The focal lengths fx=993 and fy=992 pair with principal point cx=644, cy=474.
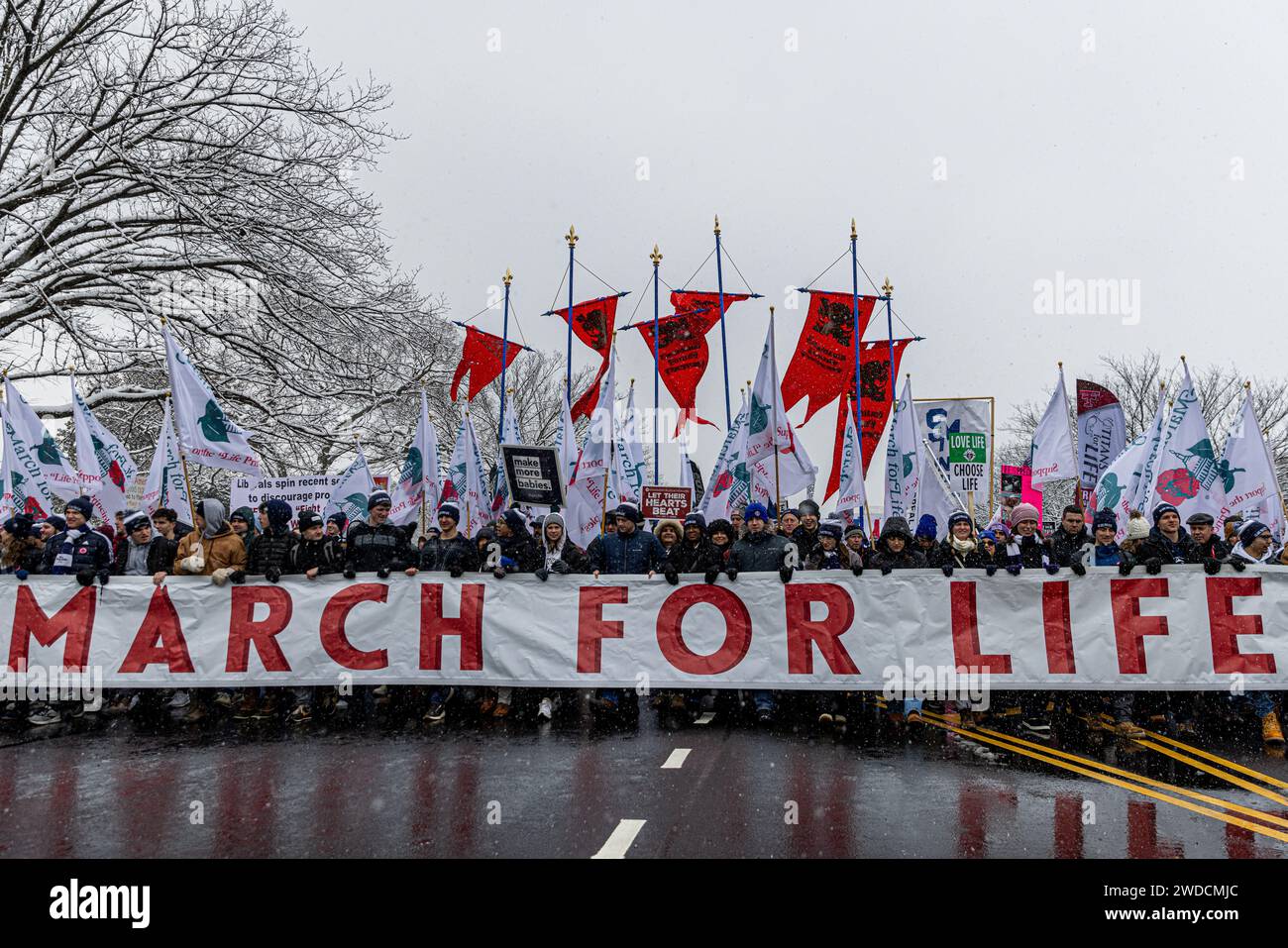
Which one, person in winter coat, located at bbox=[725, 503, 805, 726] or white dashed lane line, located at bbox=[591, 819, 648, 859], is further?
person in winter coat, located at bbox=[725, 503, 805, 726]

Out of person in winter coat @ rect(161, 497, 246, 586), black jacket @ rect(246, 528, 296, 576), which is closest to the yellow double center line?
black jacket @ rect(246, 528, 296, 576)

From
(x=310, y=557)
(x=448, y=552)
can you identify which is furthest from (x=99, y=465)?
(x=448, y=552)

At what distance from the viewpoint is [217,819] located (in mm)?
Result: 5324

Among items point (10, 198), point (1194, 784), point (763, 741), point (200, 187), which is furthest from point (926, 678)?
point (10, 198)

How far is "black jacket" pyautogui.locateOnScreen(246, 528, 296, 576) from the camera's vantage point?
9438 millimetres

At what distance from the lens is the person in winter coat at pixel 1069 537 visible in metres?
9.03

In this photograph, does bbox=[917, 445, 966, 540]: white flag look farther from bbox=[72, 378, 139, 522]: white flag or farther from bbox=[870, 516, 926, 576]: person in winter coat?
bbox=[72, 378, 139, 522]: white flag

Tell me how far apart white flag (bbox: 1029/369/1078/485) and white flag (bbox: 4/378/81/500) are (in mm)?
12516

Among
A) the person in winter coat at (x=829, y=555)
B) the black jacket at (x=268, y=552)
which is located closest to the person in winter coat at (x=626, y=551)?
the person in winter coat at (x=829, y=555)

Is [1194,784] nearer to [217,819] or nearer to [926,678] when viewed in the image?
[926,678]

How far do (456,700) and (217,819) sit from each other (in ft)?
13.4

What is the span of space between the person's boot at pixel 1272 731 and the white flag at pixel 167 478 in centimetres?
1071

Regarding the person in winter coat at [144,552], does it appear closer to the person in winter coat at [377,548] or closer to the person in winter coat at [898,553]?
the person in winter coat at [377,548]
